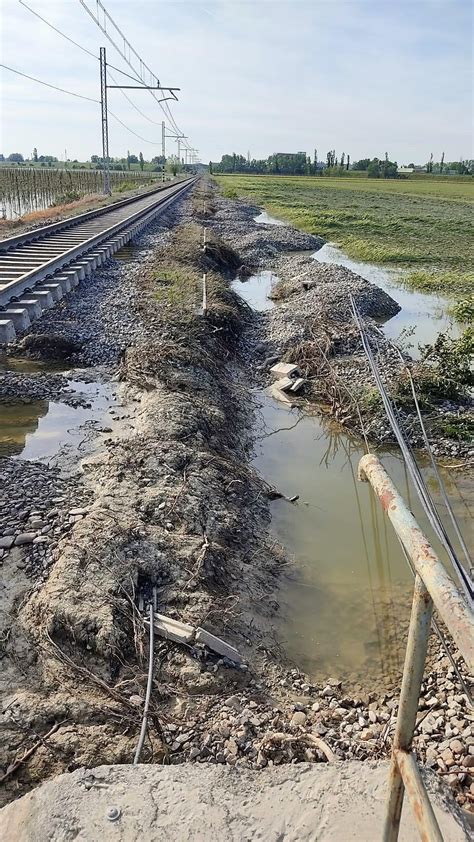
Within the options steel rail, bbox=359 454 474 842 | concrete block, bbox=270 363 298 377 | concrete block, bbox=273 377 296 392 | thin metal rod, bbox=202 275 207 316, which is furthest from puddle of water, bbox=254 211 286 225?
steel rail, bbox=359 454 474 842

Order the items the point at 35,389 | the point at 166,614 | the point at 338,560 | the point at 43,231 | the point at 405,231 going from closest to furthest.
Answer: the point at 166,614, the point at 338,560, the point at 35,389, the point at 43,231, the point at 405,231

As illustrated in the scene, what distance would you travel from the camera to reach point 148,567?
4.98 meters

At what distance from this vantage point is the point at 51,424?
8438 mm

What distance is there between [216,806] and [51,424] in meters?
6.47

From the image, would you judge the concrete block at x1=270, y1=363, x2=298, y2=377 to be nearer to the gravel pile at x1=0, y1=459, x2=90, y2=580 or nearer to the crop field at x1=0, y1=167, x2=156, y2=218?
the gravel pile at x1=0, y1=459, x2=90, y2=580

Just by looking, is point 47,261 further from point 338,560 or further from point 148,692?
point 148,692

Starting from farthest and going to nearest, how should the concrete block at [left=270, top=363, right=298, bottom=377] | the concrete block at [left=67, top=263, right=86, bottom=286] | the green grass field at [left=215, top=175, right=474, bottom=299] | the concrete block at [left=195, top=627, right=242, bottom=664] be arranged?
the green grass field at [left=215, top=175, right=474, bottom=299], the concrete block at [left=67, top=263, right=86, bottom=286], the concrete block at [left=270, top=363, right=298, bottom=377], the concrete block at [left=195, top=627, right=242, bottom=664]

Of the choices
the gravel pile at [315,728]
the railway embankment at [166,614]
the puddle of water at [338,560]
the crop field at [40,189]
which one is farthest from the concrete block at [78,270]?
the crop field at [40,189]

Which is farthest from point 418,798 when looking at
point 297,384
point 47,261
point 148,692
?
point 47,261

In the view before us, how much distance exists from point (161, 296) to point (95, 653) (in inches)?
437

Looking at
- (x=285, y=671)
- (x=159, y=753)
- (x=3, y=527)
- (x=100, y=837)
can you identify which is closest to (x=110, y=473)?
(x=3, y=527)

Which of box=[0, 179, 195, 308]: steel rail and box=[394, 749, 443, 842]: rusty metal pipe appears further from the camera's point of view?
box=[0, 179, 195, 308]: steel rail

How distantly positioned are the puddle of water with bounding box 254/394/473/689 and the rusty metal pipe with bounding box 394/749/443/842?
2655 millimetres

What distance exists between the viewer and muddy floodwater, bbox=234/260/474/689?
16.2ft
